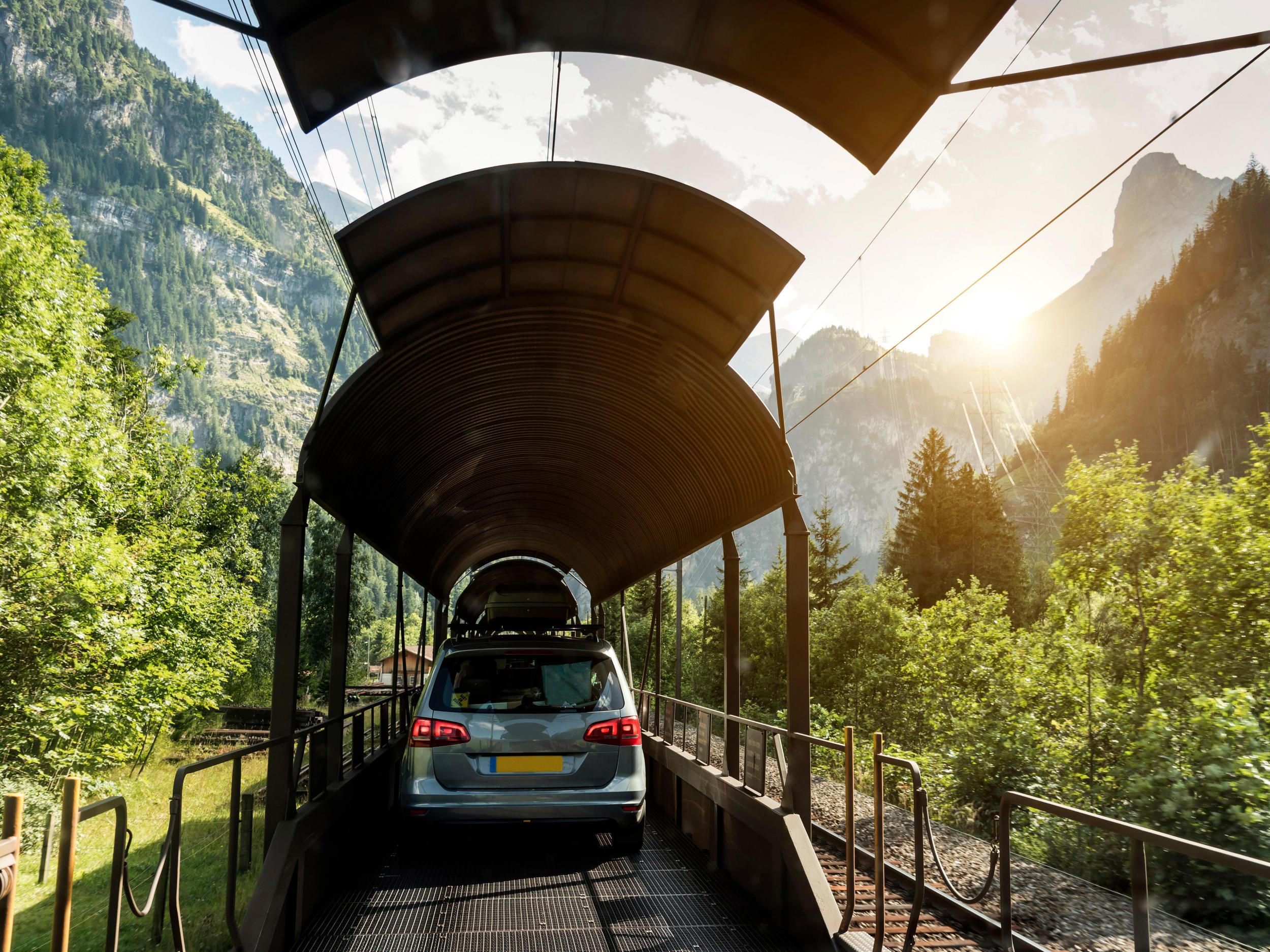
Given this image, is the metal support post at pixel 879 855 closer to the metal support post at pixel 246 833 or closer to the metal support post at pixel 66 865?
the metal support post at pixel 66 865

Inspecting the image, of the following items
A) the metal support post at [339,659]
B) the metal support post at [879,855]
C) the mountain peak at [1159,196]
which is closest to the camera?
the metal support post at [879,855]

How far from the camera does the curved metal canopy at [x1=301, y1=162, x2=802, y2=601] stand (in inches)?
279

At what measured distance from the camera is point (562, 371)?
33.4 feet

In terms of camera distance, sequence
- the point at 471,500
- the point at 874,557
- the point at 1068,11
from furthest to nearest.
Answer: the point at 874,557 < the point at 471,500 < the point at 1068,11

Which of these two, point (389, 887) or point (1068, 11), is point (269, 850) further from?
point (1068, 11)

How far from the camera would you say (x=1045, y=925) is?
27.0 ft

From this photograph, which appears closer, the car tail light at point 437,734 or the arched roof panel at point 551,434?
the car tail light at point 437,734

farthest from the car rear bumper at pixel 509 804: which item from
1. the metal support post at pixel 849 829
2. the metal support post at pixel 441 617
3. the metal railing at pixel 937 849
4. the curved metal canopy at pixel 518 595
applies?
the metal support post at pixel 441 617

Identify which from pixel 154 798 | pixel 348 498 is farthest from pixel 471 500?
pixel 154 798

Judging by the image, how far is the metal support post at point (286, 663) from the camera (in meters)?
6.10

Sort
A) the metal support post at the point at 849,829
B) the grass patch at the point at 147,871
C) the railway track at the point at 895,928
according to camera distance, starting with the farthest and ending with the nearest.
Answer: the grass patch at the point at 147,871
the railway track at the point at 895,928
the metal support post at the point at 849,829

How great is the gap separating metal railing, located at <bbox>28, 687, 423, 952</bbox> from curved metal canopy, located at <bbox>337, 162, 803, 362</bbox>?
3515 millimetres

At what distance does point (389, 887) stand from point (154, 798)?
775 inches

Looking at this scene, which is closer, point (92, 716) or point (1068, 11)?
point (1068, 11)
